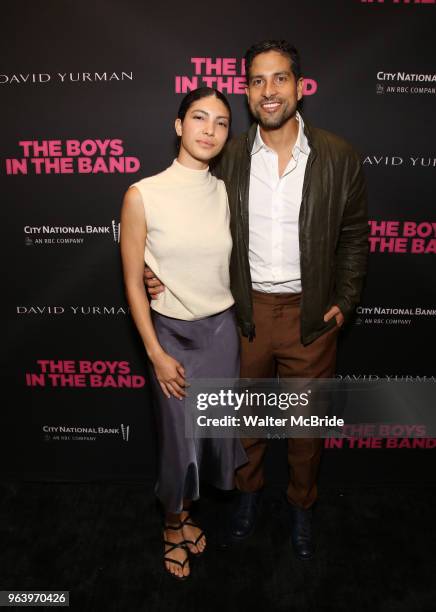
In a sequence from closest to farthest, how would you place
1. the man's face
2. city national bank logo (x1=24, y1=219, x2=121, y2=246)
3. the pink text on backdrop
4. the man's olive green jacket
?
the man's face, the man's olive green jacket, city national bank logo (x1=24, y1=219, x2=121, y2=246), the pink text on backdrop

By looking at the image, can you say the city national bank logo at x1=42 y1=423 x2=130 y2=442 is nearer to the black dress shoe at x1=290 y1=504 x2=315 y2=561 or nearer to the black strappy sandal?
the black strappy sandal

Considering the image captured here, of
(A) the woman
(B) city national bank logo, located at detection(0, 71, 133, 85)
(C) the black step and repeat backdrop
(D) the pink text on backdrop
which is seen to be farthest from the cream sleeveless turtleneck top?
(D) the pink text on backdrop

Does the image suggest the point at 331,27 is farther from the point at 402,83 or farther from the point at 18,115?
the point at 18,115

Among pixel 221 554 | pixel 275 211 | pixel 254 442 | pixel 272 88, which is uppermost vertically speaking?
pixel 272 88

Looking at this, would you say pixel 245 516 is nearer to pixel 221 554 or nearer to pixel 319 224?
pixel 221 554

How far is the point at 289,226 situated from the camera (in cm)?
221

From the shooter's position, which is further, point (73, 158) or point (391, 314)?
point (391, 314)

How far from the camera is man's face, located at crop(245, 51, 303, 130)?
2.04 metres

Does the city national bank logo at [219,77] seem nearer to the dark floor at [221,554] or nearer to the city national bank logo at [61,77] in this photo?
the city national bank logo at [61,77]

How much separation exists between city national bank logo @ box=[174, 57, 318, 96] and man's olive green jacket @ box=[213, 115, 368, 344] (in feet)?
1.05

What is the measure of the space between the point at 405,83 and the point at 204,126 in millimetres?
1148

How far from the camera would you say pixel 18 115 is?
252cm

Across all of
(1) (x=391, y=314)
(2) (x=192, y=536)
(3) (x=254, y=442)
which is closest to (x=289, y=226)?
(1) (x=391, y=314)

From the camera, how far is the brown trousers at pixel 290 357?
7.60 ft
